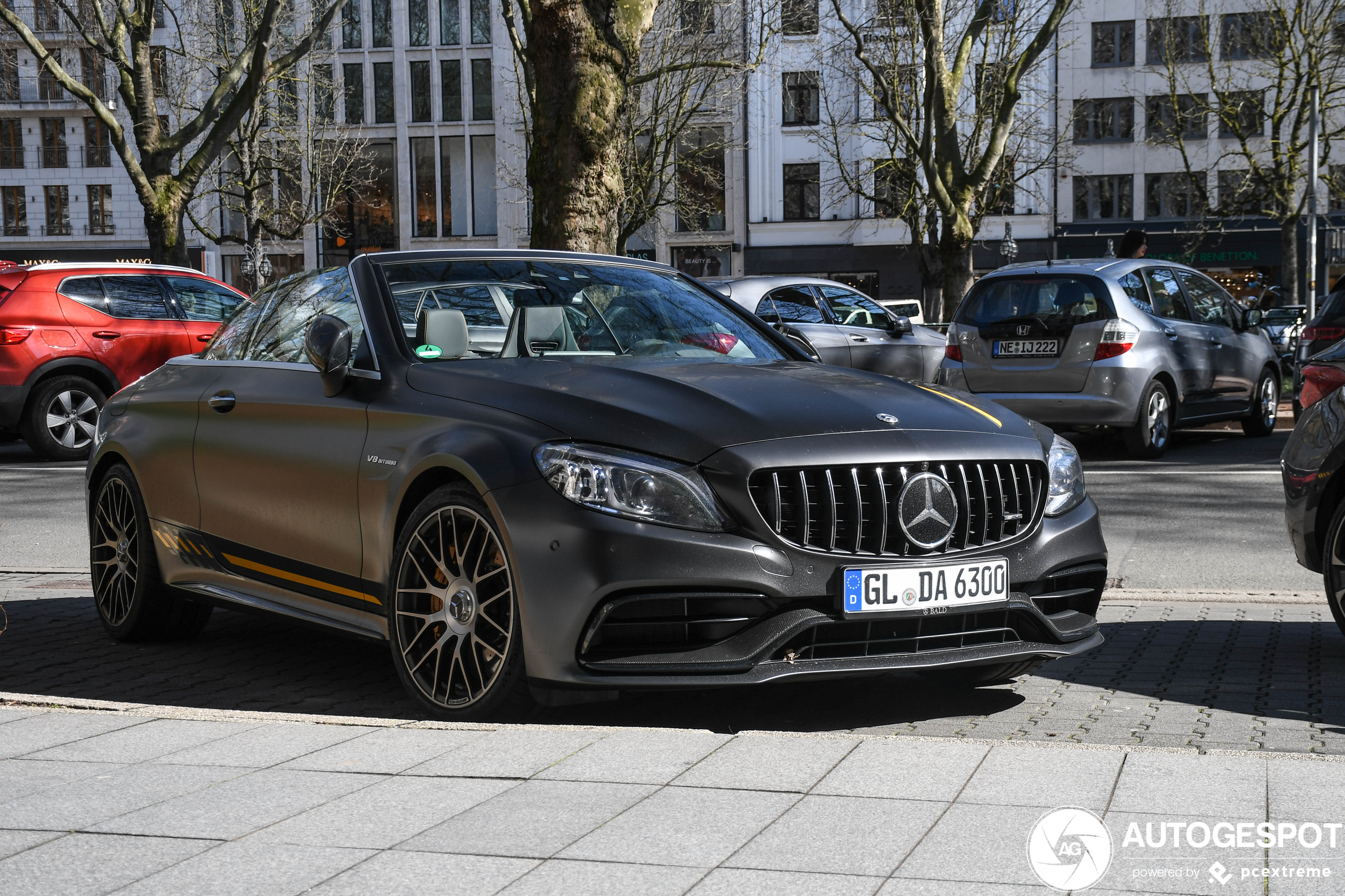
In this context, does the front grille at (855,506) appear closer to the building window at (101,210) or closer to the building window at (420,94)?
the building window at (420,94)

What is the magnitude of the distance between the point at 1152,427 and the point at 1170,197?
45.4 metres

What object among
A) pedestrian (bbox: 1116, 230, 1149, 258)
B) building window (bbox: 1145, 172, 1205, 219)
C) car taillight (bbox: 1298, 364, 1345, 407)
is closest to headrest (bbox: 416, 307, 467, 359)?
car taillight (bbox: 1298, 364, 1345, 407)

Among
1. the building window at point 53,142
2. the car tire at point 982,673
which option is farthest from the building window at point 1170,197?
the car tire at point 982,673

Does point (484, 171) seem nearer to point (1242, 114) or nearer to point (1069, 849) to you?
point (1242, 114)

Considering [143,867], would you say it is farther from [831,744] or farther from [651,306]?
[651,306]

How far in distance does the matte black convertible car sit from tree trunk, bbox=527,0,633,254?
8.34m

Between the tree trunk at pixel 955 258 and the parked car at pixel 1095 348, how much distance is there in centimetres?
1319

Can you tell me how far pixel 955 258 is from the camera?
28.7 meters

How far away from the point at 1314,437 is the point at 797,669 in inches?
121

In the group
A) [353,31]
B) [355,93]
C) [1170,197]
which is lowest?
[1170,197]

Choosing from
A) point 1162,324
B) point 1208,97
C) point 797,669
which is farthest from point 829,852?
point 1208,97

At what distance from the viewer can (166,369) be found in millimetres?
6711

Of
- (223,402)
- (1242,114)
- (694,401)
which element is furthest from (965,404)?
(1242,114)

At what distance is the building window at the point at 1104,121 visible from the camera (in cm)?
5675
